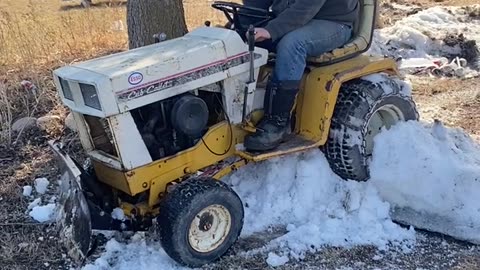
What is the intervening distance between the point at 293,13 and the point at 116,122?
1421mm

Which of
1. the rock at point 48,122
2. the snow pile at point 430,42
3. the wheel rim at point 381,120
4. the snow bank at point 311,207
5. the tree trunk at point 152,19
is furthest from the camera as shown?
the snow pile at point 430,42

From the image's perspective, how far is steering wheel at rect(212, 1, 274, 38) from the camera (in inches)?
188

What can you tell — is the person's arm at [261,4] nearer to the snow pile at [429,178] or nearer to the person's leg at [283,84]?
the person's leg at [283,84]

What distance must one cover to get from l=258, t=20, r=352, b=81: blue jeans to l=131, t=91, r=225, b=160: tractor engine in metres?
0.59

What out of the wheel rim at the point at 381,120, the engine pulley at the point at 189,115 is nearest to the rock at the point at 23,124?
the engine pulley at the point at 189,115

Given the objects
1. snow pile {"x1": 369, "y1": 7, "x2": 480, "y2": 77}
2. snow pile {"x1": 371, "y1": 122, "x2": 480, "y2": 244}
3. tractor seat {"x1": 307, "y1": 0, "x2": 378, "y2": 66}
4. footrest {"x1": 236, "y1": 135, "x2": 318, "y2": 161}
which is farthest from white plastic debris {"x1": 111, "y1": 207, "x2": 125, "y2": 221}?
snow pile {"x1": 369, "y1": 7, "x2": 480, "y2": 77}

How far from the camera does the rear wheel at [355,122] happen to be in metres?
4.79

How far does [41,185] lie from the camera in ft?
17.0

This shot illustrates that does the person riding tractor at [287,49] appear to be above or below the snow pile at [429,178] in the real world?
above

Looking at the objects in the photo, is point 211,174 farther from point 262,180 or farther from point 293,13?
point 293,13

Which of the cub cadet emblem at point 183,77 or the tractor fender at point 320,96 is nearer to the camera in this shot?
the cub cadet emblem at point 183,77

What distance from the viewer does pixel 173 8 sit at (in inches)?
249

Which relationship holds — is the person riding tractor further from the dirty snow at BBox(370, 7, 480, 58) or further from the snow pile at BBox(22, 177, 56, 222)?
the dirty snow at BBox(370, 7, 480, 58)

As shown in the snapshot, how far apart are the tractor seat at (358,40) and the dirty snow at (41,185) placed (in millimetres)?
2144
